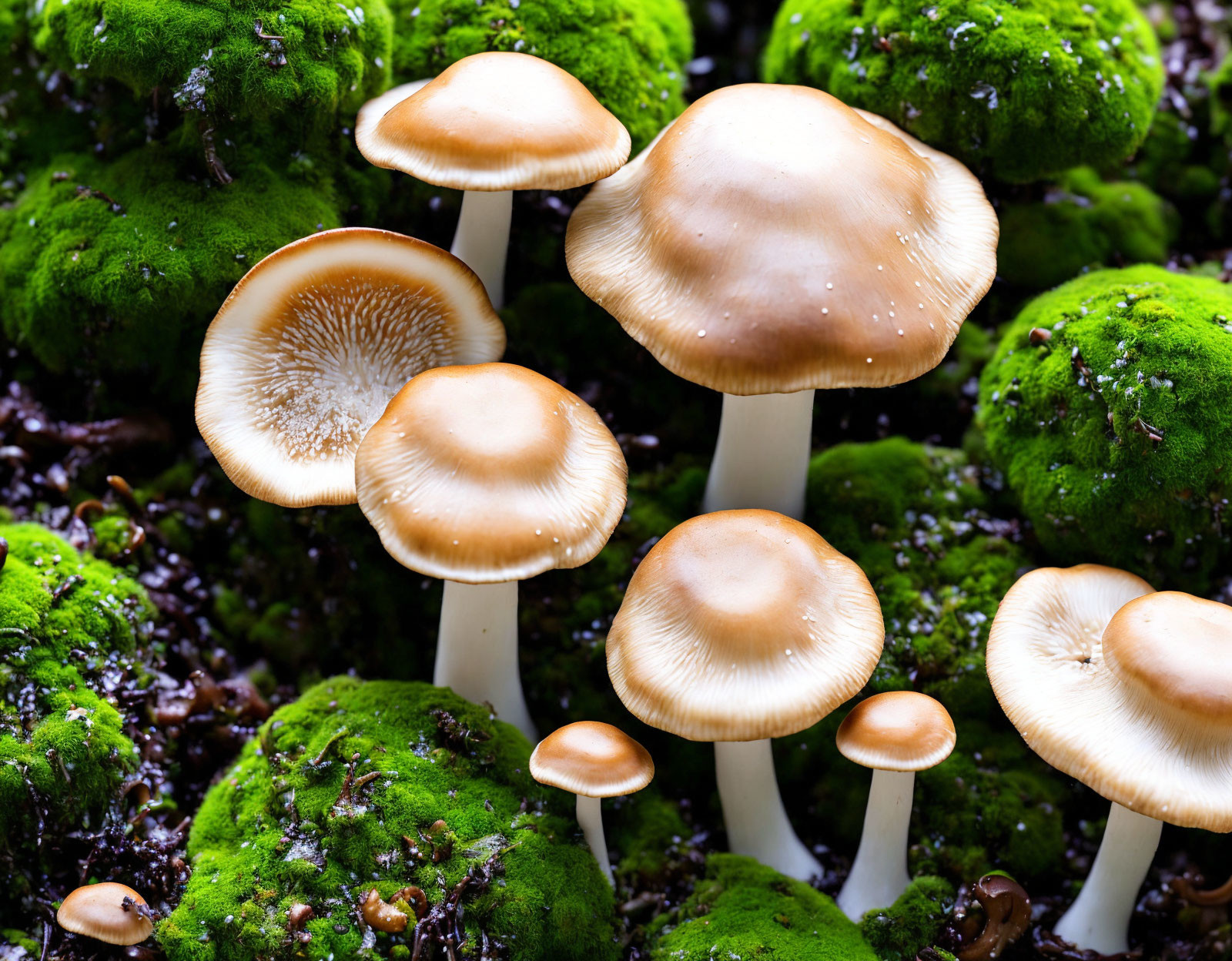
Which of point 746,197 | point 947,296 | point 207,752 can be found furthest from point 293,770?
point 947,296

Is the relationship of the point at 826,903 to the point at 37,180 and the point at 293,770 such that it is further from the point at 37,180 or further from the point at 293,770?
the point at 37,180

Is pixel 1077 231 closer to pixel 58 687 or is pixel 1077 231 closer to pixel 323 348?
pixel 323 348

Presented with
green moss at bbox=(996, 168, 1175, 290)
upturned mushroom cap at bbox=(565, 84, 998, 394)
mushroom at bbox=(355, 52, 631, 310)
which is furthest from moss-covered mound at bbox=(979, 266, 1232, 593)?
mushroom at bbox=(355, 52, 631, 310)

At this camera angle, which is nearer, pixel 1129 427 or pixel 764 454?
pixel 1129 427

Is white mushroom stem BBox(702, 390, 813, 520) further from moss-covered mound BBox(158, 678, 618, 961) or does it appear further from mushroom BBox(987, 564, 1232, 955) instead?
moss-covered mound BBox(158, 678, 618, 961)

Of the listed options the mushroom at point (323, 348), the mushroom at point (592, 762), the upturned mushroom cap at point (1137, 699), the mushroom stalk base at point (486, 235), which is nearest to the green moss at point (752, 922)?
the mushroom at point (592, 762)

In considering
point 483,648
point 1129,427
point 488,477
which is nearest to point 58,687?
point 483,648

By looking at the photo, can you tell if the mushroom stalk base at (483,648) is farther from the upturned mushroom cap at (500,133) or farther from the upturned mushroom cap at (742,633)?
the upturned mushroom cap at (500,133)
